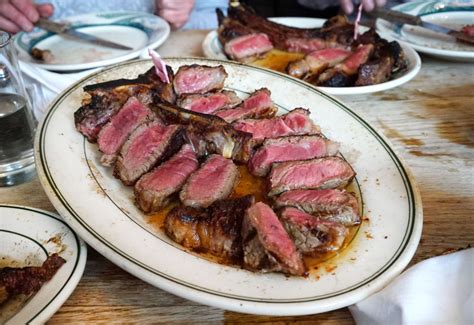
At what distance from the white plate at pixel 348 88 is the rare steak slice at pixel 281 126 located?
42 centimetres

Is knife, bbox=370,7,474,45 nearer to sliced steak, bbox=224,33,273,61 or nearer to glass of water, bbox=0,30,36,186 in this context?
sliced steak, bbox=224,33,273,61

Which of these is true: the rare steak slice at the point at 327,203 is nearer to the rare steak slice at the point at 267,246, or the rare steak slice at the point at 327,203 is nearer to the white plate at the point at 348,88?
the rare steak slice at the point at 267,246

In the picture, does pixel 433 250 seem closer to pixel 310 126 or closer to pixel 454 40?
pixel 310 126

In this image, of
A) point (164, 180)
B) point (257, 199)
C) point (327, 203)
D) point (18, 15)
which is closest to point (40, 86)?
point (18, 15)

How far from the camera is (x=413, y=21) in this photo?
294 centimetres

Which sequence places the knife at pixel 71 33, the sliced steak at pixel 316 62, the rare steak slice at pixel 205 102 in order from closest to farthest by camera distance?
the rare steak slice at pixel 205 102, the sliced steak at pixel 316 62, the knife at pixel 71 33

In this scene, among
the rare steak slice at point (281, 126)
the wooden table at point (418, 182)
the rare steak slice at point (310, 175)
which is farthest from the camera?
the rare steak slice at point (281, 126)

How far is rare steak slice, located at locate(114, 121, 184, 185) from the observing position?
1803 mm

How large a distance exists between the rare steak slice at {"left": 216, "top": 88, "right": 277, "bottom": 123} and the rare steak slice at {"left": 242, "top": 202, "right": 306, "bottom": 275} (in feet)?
2.33

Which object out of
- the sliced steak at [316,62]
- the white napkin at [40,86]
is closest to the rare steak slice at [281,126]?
the sliced steak at [316,62]

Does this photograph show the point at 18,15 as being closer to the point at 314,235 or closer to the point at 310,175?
the point at 310,175

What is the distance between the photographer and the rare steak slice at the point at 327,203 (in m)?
1.60

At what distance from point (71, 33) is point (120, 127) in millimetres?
1250

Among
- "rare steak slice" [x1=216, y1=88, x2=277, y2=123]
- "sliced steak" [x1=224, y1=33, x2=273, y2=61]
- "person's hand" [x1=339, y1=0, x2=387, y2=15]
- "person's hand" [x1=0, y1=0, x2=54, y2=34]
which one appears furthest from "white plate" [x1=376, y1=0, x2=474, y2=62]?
"person's hand" [x1=0, y1=0, x2=54, y2=34]
